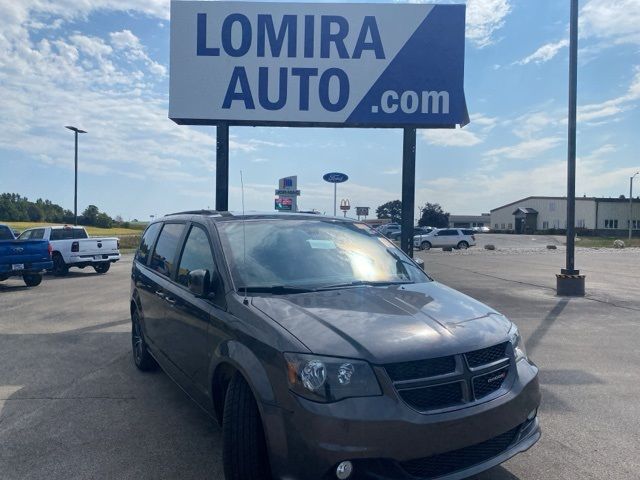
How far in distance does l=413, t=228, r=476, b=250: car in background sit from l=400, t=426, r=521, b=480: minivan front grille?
3993 centimetres

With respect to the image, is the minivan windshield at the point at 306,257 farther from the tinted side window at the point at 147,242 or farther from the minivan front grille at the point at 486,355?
the tinted side window at the point at 147,242

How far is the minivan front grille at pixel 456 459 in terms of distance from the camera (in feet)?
8.79

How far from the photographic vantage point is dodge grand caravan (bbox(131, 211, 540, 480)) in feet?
8.56

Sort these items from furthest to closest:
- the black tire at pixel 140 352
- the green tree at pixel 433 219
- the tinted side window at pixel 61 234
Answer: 1. the green tree at pixel 433 219
2. the tinted side window at pixel 61 234
3. the black tire at pixel 140 352

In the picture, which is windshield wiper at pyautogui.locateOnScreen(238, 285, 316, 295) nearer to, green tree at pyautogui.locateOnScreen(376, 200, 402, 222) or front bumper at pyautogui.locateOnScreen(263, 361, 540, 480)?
front bumper at pyautogui.locateOnScreen(263, 361, 540, 480)

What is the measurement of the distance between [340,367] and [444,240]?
41.5 m

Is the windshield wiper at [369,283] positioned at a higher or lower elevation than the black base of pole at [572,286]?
higher

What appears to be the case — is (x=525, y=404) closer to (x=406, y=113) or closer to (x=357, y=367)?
(x=357, y=367)

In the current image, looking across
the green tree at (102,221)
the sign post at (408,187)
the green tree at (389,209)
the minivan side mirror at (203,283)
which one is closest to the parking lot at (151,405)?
the minivan side mirror at (203,283)

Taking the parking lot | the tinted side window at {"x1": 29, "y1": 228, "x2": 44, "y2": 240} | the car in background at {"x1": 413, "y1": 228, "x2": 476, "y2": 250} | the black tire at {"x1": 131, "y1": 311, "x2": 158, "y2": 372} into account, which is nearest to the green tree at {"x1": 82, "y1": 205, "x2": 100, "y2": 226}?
the car in background at {"x1": 413, "y1": 228, "x2": 476, "y2": 250}

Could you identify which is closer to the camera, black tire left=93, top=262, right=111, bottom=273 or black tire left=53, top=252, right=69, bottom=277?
black tire left=53, top=252, right=69, bottom=277

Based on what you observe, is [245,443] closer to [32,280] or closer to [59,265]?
[32,280]

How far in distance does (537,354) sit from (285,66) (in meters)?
6.33

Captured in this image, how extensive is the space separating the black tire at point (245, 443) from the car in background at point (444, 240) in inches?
1582
